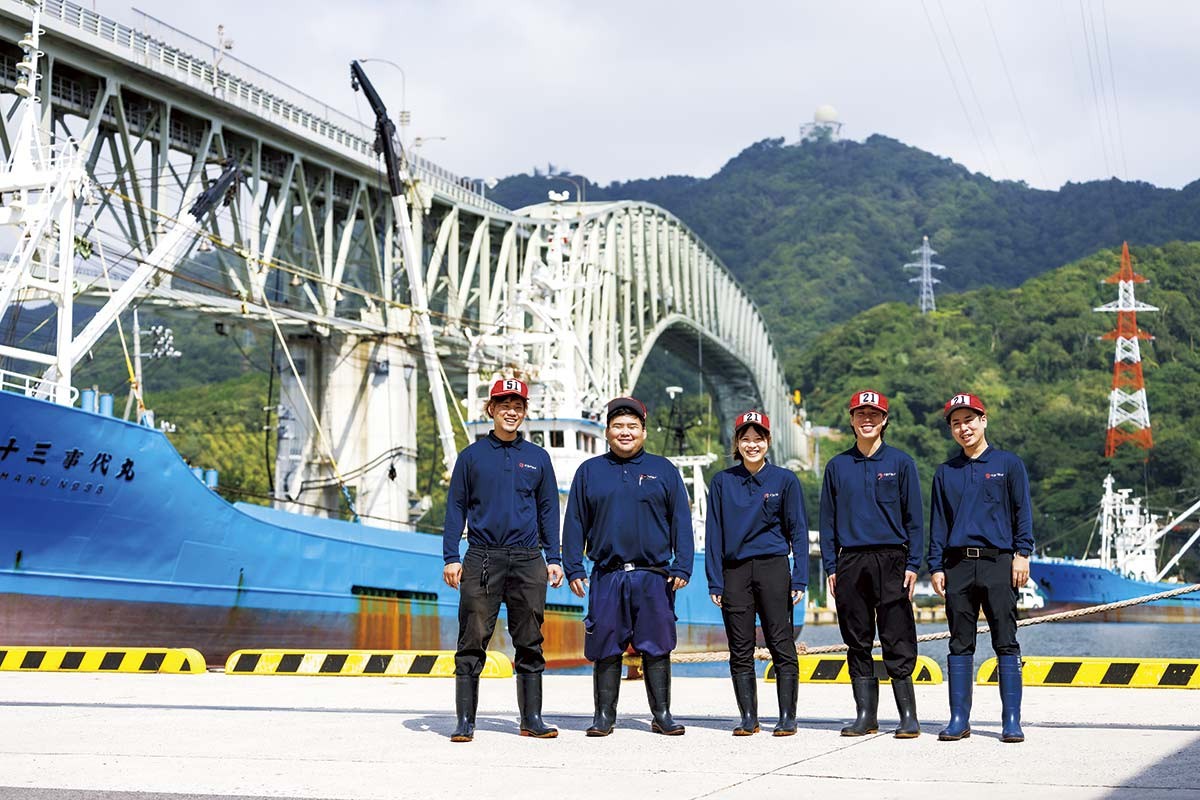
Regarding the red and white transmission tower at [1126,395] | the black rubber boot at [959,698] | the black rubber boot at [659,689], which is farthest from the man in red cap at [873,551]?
the red and white transmission tower at [1126,395]

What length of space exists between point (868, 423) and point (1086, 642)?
Result: 161 feet

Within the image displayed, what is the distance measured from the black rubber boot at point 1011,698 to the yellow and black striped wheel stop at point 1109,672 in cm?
365

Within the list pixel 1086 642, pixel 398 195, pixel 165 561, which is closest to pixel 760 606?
pixel 165 561

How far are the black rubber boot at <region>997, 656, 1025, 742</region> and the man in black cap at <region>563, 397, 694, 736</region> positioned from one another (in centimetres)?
179

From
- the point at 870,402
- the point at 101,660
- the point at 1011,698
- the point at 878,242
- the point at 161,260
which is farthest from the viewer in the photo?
the point at 878,242

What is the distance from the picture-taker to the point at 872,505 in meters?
9.09

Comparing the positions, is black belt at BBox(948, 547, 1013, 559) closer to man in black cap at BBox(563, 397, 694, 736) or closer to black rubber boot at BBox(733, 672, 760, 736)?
black rubber boot at BBox(733, 672, 760, 736)

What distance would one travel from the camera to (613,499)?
30.2ft

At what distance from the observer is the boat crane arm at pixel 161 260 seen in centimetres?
2615

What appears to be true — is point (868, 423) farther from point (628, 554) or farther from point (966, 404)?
point (628, 554)

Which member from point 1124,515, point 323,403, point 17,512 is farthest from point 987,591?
point 1124,515

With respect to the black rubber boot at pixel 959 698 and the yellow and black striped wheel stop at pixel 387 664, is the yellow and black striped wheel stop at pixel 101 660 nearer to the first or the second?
the yellow and black striped wheel stop at pixel 387 664

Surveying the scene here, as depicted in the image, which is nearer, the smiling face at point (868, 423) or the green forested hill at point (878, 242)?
the smiling face at point (868, 423)

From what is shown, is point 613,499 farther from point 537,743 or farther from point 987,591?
point 987,591
